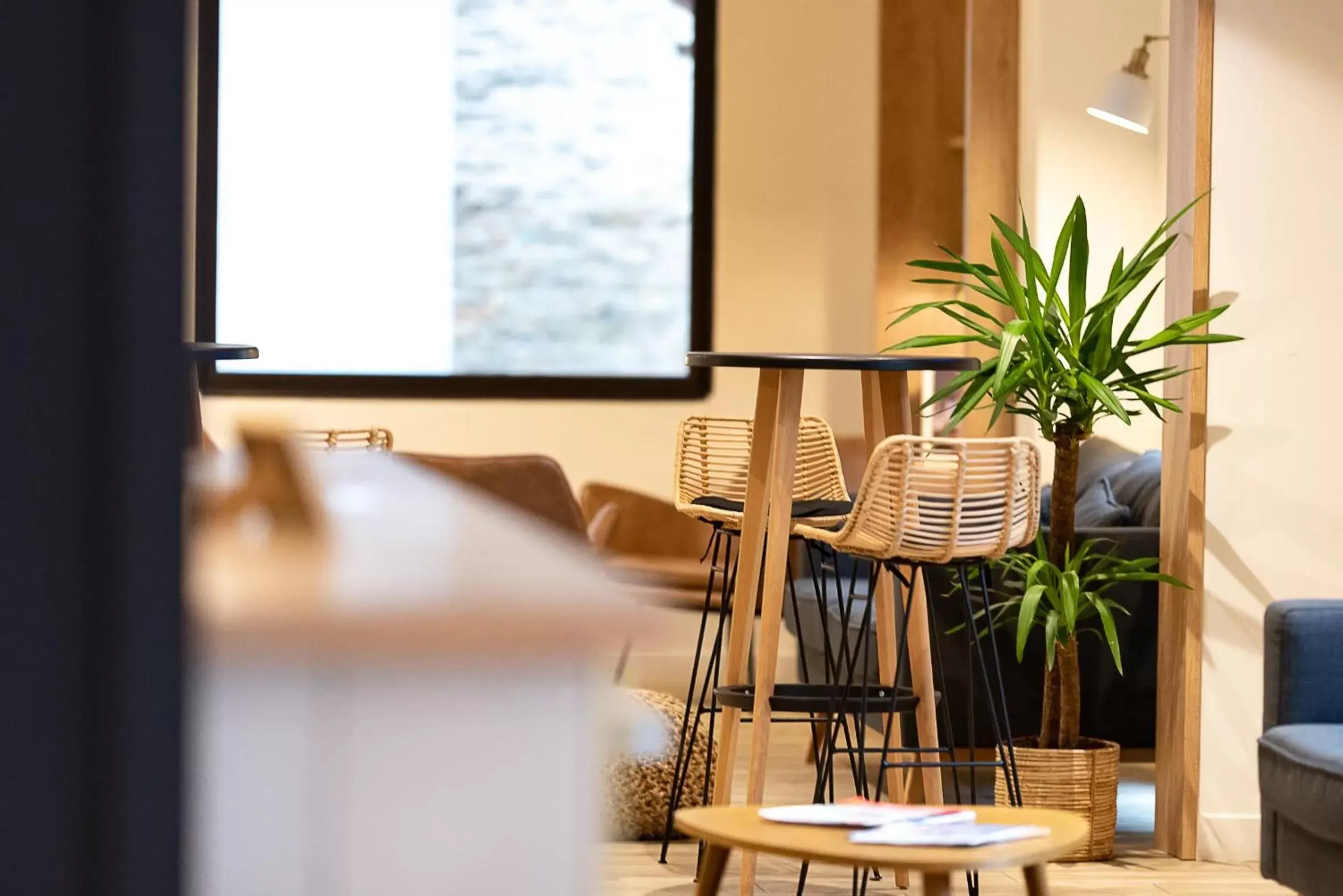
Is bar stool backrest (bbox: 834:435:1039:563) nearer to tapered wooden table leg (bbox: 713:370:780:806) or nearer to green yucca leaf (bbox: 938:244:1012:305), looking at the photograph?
tapered wooden table leg (bbox: 713:370:780:806)

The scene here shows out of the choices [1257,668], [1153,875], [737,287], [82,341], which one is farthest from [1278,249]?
[82,341]

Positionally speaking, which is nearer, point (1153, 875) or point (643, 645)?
point (643, 645)

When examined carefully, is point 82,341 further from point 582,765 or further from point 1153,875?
→ point 1153,875

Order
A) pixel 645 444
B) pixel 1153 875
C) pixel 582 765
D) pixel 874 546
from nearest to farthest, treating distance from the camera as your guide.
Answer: pixel 582 765
pixel 874 546
pixel 1153 875
pixel 645 444

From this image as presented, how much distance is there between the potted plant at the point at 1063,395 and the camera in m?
3.93

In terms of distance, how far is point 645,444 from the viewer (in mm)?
7145

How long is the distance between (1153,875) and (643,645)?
335 centimetres

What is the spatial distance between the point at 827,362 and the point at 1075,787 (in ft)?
4.71

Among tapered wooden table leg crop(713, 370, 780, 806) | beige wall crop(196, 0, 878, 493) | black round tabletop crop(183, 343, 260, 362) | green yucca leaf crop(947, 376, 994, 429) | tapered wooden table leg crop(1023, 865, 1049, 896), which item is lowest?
tapered wooden table leg crop(1023, 865, 1049, 896)

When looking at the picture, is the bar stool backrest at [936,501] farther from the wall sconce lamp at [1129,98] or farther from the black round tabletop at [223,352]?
the wall sconce lamp at [1129,98]

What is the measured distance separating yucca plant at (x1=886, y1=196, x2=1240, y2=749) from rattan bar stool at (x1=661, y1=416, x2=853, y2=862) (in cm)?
33

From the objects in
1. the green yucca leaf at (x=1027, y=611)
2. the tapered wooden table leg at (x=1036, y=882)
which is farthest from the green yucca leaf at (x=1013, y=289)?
the tapered wooden table leg at (x=1036, y=882)

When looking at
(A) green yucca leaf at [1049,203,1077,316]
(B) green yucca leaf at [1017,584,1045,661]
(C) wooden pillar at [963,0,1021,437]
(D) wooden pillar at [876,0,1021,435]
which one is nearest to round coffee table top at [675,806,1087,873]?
(B) green yucca leaf at [1017,584,1045,661]

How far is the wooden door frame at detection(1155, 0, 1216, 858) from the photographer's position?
4.11m
